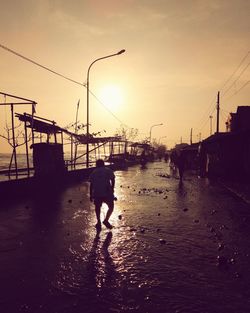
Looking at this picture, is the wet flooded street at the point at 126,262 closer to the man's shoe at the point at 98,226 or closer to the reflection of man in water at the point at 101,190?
the man's shoe at the point at 98,226

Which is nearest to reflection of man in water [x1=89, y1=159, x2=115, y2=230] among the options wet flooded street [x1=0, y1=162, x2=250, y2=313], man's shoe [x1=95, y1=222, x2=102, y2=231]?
man's shoe [x1=95, y1=222, x2=102, y2=231]

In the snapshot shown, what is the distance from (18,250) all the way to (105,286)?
2.75 m

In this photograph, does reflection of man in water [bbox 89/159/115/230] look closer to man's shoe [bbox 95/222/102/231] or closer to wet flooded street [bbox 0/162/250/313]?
man's shoe [bbox 95/222/102/231]

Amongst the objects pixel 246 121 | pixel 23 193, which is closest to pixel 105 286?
A: pixel 23 193

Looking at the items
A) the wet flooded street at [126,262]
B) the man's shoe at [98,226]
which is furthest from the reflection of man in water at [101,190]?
the wet flooded street at [126,262]

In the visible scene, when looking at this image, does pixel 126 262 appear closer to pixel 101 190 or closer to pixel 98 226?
pixel 98 226

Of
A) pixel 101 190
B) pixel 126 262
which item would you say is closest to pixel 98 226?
pixel 101 190

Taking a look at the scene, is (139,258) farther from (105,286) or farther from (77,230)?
(77,230)

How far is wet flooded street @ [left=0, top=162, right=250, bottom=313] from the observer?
4.57 meters

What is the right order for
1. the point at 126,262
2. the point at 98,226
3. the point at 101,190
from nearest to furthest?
the point at 126,262, the point at 98,226, the point at 101,190

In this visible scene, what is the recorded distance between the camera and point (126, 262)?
6.30 m

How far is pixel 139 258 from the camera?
21.5ft

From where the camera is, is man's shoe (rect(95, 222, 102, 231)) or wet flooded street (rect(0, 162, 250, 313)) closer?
wet flooded street (rect(0, 162, 250, 313))

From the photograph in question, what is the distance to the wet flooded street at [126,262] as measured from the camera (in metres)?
4.57
